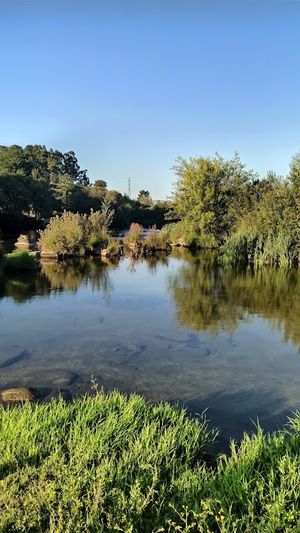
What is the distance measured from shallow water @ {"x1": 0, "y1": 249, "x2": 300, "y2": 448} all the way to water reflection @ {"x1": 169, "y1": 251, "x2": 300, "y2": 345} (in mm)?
37

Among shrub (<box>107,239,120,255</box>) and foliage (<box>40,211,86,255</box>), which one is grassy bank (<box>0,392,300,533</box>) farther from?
shrub (<box>107,239,120,255</box>)

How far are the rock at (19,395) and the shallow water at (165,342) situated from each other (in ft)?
0.67

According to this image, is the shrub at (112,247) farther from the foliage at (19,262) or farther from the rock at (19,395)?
the rock at (19,395)

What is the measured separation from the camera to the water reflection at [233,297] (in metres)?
8.35

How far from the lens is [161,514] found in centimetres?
256

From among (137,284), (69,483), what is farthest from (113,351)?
(137,284)

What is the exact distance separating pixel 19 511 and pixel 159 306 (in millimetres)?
7509

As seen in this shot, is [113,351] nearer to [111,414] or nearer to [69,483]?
[111,414]

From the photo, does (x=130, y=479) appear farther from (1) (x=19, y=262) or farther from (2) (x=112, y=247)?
(2) (x=112, y=247)

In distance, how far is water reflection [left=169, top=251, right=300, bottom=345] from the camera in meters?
8.35

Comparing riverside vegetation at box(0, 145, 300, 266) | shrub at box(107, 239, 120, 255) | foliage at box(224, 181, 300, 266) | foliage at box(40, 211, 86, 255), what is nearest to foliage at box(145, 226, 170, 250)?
riverside vegetation at box(0, 145, 300, 266)

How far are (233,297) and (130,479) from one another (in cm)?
845

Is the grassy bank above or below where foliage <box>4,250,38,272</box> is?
below

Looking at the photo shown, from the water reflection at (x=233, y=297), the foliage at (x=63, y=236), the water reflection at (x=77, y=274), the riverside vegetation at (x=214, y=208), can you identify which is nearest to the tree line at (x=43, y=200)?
the riverside vegetation at (x=214, y=208)
